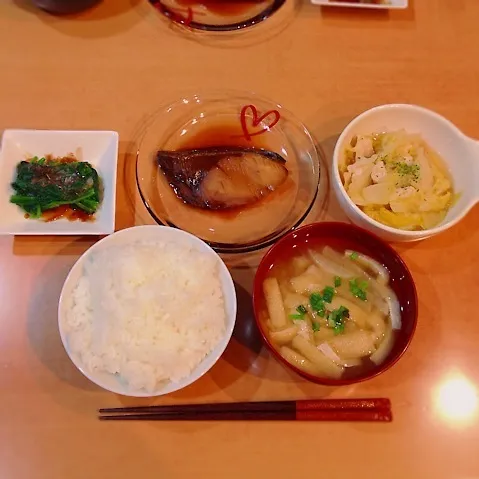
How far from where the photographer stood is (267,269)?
152 cm

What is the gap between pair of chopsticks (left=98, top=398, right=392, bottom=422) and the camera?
1.46 metres

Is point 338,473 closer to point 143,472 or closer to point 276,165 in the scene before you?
point 143,472

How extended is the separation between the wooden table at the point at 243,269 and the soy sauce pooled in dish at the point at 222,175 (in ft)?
0.49

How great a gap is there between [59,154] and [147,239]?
0.44 metres

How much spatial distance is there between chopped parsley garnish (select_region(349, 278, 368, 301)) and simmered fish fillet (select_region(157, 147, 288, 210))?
0.39 metres

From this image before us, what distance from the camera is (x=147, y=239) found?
1.55m

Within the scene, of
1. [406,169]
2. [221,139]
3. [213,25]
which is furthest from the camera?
[213,25]

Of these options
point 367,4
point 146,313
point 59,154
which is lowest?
point 146,313

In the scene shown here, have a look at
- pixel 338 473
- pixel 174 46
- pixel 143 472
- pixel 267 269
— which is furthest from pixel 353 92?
pixel 143 472

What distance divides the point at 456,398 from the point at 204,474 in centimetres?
72

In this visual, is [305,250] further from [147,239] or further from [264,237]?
[147,239]

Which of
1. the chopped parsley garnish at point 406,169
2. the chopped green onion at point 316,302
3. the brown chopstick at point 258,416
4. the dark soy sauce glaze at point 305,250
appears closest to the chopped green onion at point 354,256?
the dark soy sauce glaze at point 305,250

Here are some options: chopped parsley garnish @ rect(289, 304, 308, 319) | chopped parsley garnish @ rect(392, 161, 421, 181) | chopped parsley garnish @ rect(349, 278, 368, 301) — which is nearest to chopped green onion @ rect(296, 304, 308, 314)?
chopped parsley garnish @ rect(289, 304, 308, 319)

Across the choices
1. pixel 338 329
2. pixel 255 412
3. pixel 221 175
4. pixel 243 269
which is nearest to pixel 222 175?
pixel 221 175
